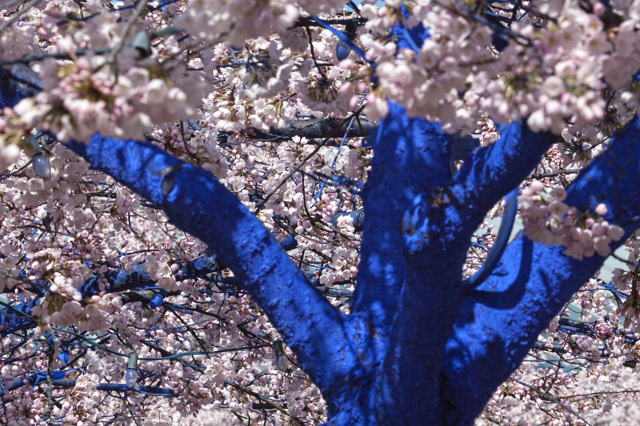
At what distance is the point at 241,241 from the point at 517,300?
103 cm

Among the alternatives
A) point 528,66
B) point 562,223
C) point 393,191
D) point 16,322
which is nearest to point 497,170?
point 562,223

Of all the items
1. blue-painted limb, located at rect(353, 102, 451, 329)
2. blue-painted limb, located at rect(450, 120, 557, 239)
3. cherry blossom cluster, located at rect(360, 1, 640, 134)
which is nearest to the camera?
cherry blossom cluster, located at rect(360, 1, 640, 134)

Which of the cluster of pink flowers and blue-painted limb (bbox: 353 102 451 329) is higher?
blue-painted limb (bbox: 353 102 451 329)

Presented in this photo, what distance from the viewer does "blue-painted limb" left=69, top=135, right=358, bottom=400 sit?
7.38ft

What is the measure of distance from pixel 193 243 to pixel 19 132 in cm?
460

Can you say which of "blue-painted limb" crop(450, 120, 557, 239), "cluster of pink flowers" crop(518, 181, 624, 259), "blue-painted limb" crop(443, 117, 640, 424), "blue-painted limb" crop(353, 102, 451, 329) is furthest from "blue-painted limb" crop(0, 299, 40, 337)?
"cluster of pink flowers" crop(518, 181, 624, 259)

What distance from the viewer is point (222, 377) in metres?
5.53

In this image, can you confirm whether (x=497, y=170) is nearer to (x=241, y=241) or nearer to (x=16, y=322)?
(x=241, y=241)

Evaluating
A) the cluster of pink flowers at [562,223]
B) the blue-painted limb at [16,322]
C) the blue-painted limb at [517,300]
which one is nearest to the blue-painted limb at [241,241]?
the blue-painted limb at [517,300]

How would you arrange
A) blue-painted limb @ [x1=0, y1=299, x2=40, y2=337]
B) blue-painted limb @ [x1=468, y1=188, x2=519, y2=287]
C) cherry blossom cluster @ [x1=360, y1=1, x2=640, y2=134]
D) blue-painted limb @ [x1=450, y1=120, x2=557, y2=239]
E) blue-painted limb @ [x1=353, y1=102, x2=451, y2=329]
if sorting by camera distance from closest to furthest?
1. cherry blossom cluster @ [x1=360, y1=1, x2=640, y2=134]
2. blue-painted limb @ [x1=450, y1=120, x2=557, y2=239]
3. blue-painted limb @ [x1=468, y1=188, x2=519, y2=287]
4. blue-painted limb @ [x1=353, y1=102, x2=451, y2=329]
5. blue-painted limb @ [x1=0, y1=299, x2=40, y2=337]

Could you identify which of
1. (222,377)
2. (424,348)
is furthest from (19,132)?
(222,377)

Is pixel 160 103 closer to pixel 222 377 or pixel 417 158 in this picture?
pixel 417 158

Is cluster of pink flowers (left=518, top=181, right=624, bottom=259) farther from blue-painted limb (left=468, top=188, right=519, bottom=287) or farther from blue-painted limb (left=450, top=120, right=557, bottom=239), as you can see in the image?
blue-painted limb (left=468, top=188, right=519, bottom=287)

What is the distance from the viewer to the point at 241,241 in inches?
89.5
